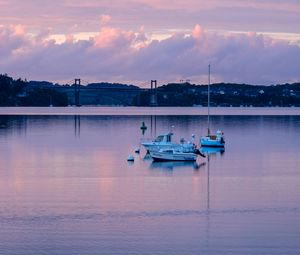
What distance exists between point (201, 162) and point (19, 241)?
20.9 m

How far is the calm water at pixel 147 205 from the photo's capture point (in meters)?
17.9

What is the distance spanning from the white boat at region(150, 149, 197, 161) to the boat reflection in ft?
1.14

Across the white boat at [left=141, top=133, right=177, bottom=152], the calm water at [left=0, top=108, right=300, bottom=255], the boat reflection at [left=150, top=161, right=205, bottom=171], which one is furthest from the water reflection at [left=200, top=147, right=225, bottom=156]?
A: the boat reflection at [left=150, top=161, right=205, bottom=171]

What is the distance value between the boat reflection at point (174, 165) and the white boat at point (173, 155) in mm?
348

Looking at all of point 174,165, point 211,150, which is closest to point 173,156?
point 174,165

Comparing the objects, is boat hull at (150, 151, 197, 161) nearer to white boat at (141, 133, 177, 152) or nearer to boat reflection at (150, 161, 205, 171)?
boat reflection at (150, 161, 205, 171)

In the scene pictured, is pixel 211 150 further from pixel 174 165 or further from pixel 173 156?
pixel 174 165

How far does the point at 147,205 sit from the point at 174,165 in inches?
509

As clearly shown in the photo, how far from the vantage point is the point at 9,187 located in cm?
2722

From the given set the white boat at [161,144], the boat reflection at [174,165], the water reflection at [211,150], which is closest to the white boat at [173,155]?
the boat reflection at [174,165]

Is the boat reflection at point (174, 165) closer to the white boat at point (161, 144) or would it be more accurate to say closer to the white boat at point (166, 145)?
the white boat at point (166, 145)

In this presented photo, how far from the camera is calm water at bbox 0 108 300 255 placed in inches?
706

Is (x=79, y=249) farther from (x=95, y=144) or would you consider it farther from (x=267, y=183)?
(x=95, y=144)

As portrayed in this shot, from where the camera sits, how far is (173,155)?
37531mm
